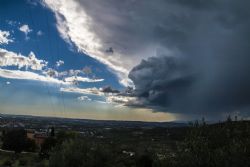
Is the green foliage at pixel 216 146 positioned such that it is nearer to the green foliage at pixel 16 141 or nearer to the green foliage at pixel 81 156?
the green foliage at pixel 81 156

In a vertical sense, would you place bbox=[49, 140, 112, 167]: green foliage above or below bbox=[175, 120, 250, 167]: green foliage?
below

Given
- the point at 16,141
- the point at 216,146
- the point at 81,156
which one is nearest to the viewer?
the point at 216,146

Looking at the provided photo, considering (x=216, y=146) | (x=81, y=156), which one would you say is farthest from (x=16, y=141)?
(x=216, y=146)

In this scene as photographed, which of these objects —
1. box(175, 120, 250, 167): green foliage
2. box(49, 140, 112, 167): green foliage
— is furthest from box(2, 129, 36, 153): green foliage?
box(175, 120, 250, 167): green foliage

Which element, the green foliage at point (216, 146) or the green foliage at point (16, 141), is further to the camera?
the green foliage at point (16, 141)

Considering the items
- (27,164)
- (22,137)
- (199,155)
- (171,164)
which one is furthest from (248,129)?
(22,137)

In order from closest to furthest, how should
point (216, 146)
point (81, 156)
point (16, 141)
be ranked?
1. point (216, 146)
2. point (81, 156)
3. point (16, 141)

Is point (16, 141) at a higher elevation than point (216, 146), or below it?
below

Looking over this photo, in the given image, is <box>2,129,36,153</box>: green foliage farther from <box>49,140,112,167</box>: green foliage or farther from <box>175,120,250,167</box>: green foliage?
<box>175,120,250,167</box>: green foliage

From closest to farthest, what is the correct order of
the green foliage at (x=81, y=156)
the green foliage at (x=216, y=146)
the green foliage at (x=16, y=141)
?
the green foliage at (x=216, y=146), the green foliage at (x=81, y=156), the green foliage at (x=16, y=141)

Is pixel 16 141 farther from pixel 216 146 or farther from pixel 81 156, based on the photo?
pixel 216 146

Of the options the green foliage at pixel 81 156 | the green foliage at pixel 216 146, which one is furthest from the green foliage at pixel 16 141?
the green foliage at pixel 216 146

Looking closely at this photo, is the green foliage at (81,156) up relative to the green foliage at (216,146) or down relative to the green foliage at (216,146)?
down

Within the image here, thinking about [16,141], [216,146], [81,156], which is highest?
[216,146]
